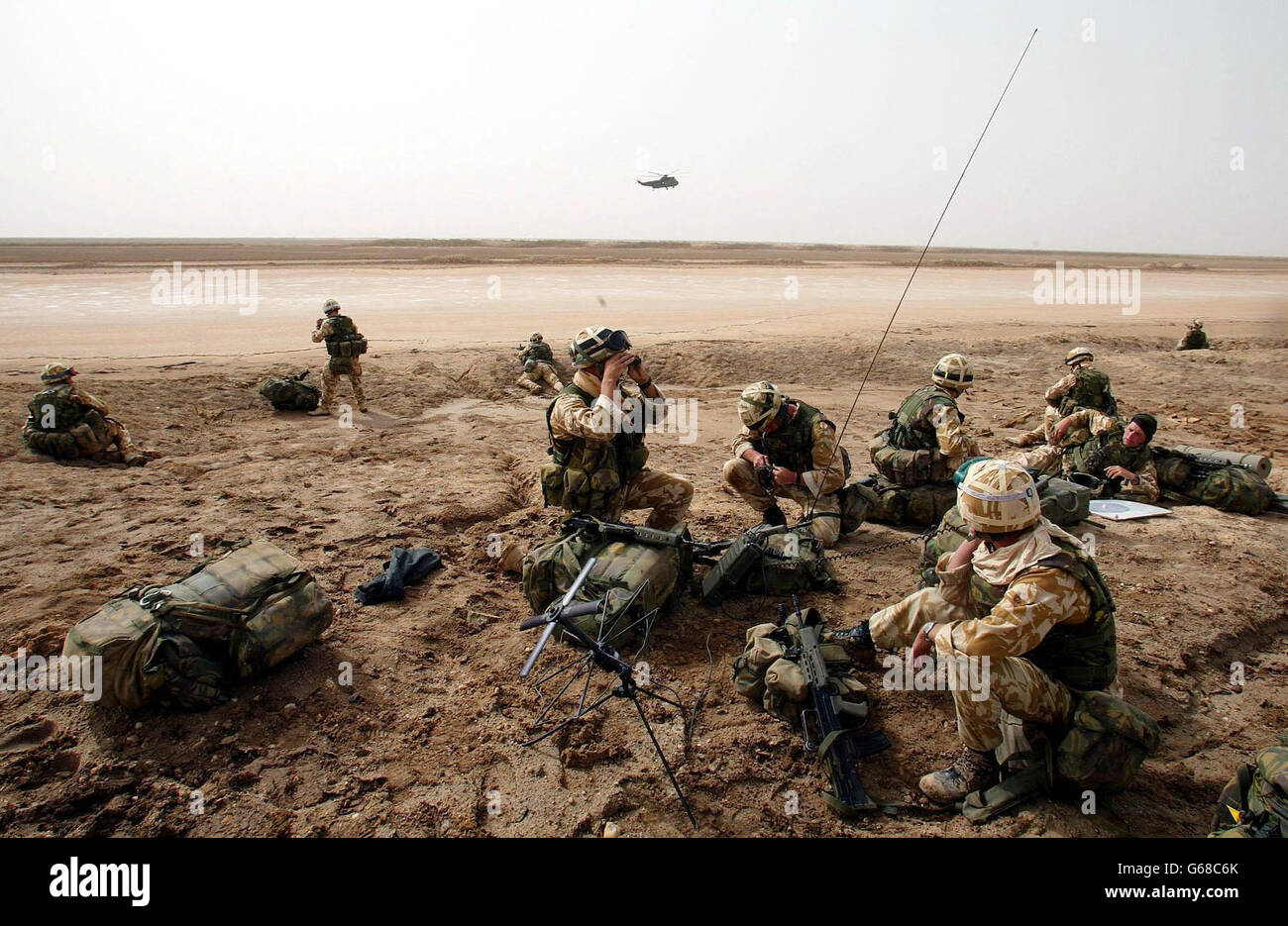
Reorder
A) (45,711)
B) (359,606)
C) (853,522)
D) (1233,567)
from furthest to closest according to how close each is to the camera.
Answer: (853,522) < (1233,567) < (359,606) < (45,711)

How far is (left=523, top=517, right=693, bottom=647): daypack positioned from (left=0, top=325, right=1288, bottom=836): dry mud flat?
0.87 feet

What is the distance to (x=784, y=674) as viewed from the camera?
3809 mm

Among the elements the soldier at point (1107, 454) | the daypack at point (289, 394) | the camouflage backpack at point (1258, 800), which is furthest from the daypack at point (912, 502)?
the daypack at point (289, 394)

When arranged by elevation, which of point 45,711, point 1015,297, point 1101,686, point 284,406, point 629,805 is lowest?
point 629,805

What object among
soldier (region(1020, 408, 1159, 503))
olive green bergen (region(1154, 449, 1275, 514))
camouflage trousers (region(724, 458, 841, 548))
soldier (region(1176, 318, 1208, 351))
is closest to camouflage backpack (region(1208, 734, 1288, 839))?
camouflage trousers (region(724, 458, 841, 548))

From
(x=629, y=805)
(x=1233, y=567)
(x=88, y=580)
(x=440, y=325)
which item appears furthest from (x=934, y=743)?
(x=440, y=325)

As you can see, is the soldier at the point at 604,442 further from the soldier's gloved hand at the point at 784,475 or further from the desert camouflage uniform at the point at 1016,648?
the desert camouflage uniform at the point at 1016,648

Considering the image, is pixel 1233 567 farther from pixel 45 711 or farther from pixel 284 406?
pixel 284 406

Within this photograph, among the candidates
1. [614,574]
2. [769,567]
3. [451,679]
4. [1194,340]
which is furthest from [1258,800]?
[1194,340]

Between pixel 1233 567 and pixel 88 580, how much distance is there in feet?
28.5

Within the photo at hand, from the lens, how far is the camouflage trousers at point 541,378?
1272 centimetres

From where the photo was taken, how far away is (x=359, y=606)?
5.06 m

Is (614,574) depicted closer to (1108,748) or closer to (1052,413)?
(1108,748)

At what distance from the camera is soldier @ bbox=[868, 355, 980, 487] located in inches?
252
